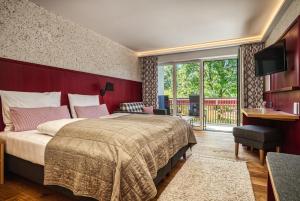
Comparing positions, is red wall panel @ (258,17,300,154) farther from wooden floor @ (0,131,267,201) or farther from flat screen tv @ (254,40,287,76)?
wooden floor @ (0,131,267,201)

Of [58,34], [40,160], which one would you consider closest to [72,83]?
[58,34]

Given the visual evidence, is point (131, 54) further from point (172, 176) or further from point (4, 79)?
point (172, 176)

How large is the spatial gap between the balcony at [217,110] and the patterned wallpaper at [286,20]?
274 centimetres

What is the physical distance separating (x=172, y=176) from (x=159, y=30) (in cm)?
309

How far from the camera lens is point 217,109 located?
629cm

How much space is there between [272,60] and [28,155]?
392 centimetres

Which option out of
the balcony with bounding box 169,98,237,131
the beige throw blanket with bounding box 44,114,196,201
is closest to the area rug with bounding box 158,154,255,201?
the beige throw blanket with bounding box 44,114,196,201

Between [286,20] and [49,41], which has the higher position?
[286,20]

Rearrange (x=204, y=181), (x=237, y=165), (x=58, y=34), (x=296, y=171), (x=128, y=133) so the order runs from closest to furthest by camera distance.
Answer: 1. (x=296, y=171)
2. (x=128, y=133)
3. (x=204, y=181)
4. (x=237, y=165)
5. (x=58, y=34)

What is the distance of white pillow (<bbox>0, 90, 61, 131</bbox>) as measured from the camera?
2.36m

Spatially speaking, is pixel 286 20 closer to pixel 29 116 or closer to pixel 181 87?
pixel 181 87

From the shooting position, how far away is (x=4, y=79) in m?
2.46

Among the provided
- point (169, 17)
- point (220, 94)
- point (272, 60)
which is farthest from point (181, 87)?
point (272, 60)

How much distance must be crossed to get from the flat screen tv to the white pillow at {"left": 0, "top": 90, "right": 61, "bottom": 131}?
3800 mm
